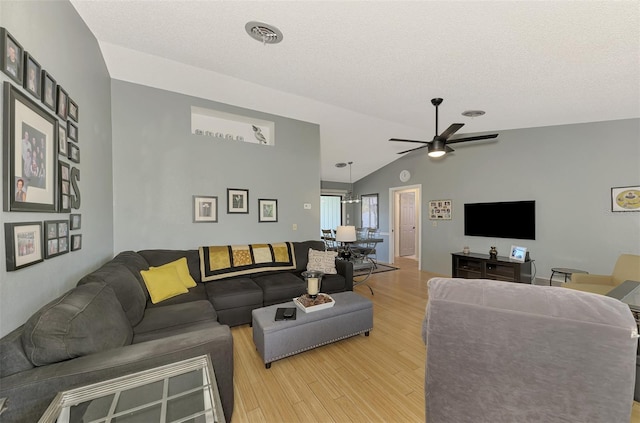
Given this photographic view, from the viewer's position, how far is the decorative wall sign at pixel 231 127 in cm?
371

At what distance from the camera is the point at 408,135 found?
5.18m

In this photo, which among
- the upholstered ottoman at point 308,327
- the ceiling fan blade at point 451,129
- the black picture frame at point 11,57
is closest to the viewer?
the black picture frame at point 11,57

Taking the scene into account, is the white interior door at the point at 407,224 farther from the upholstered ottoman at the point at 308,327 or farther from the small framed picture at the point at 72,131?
the small framed picture at the point at 72,131

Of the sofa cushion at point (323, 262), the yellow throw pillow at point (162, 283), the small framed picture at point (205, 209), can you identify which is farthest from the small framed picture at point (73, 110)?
the sofa cushion at point (323, 262)

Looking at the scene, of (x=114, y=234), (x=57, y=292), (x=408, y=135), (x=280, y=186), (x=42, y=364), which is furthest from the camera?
(x=408, y=135)

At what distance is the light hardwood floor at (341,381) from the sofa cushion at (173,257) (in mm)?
951

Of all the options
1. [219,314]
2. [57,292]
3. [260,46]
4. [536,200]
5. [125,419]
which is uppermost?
[260,46]

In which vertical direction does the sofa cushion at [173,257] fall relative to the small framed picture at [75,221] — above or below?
below

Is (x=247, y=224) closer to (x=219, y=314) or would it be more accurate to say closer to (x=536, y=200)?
(x=219, y=314)

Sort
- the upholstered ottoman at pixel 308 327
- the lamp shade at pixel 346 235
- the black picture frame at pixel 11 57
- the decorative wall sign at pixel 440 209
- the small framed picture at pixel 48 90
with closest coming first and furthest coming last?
the black picture frame at pixel 11 57
the small framed picture at pixel 48 90
the upholstered ottoman at pixel 308 327
the lamp shade at pixel 346 235
the decorative wall sign at pixel 440 209

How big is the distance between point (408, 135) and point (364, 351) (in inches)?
169

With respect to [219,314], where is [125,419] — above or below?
above

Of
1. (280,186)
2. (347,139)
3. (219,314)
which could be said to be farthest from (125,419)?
(347,139)

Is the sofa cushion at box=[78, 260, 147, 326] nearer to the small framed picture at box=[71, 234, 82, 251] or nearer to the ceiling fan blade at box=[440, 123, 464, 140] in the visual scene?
the small framed picture at box=[71, 234, 82, 251]
